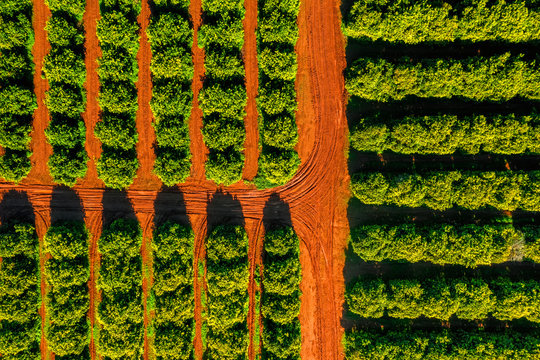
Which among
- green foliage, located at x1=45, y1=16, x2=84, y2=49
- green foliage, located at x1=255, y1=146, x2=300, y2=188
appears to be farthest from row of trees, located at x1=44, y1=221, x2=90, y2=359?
green foliage, located at x1=255, y1=146, x2=300, y2=188

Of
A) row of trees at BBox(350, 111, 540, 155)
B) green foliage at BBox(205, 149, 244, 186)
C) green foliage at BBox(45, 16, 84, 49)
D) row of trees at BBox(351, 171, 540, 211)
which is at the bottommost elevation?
row of trees at BBox(351, 171, 540, 211)

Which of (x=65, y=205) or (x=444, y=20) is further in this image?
(x=65, y=205)

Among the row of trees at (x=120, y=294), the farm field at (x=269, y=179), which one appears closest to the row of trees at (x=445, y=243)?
the farm field at (x=269, y=179)

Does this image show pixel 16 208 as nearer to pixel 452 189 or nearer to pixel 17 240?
pixel 17 240

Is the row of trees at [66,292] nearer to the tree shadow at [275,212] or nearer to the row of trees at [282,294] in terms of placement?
the row of trees at [282,294]

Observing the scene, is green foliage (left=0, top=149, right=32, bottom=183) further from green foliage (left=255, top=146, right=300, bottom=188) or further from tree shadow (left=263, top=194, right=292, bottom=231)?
tree shadow (left=263, top=194, right=292, bottom=231)

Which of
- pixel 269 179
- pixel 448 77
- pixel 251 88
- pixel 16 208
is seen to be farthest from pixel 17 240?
pixel 448 77
